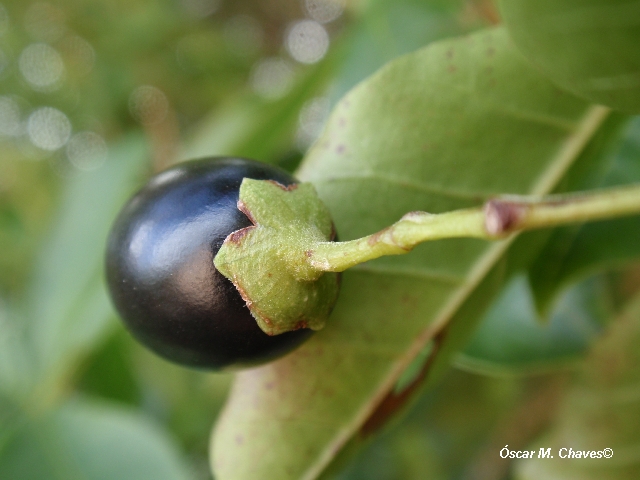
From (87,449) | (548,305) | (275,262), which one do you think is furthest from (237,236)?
(87,449)

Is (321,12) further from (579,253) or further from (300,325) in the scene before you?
(300,325)

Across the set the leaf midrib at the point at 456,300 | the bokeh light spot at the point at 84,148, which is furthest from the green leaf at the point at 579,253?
the bokeh light spot at the point at 84,148

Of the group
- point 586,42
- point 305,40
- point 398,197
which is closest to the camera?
point 586,42

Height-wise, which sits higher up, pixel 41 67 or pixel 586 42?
pixel 41 67

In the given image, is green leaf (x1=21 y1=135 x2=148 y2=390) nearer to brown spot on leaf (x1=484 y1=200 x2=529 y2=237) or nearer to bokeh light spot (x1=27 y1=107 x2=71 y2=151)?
brown spot on leaf (x1=484 y1=200 x2=529 y2=237)

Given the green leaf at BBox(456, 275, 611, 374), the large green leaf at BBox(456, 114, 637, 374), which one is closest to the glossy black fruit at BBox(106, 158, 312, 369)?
the large green leaf at BBox(456, 114, 637, 374)

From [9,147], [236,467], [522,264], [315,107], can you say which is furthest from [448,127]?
[9,147]

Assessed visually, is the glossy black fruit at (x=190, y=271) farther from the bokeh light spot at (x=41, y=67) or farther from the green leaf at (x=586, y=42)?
the bokeh light spot at (x=41, y=67)
